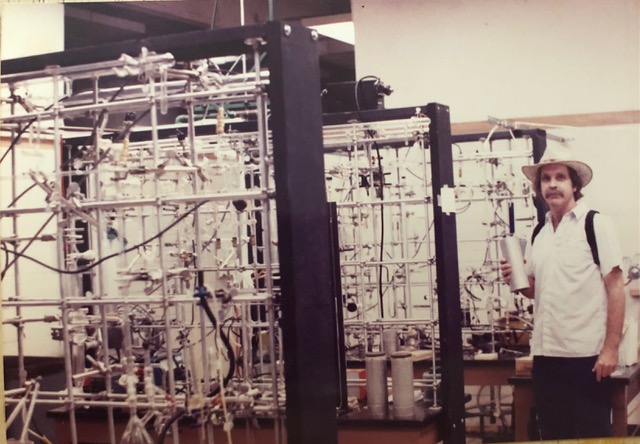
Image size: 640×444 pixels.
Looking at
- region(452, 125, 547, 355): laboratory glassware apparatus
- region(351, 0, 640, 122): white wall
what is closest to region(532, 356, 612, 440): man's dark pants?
region(351, 0, 640, 122): white wall

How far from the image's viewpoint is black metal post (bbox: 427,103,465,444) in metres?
3.56

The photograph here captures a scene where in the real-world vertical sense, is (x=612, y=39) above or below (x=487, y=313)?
above

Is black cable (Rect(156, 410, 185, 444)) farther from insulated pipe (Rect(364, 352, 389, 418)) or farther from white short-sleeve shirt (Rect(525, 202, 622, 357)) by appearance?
white short-sleeve shirt (Rect(525, 202, 622, 357))

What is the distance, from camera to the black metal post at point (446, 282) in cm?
356

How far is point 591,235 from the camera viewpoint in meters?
3.28

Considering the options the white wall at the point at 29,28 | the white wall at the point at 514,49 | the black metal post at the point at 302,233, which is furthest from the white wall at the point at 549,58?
the white wall at the point at 29,28

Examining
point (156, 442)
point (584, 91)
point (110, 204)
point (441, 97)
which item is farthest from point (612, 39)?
point (156, 442)

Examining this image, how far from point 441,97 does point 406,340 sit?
52.9 inches

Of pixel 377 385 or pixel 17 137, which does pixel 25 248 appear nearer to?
pixel 17 137

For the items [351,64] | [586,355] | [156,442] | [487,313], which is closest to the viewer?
[156,442]

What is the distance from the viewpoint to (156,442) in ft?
8.52

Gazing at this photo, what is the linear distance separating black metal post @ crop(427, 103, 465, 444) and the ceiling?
2.22ft

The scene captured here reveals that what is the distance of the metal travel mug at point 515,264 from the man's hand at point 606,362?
39cm

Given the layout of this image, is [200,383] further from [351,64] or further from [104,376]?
[351,64]
